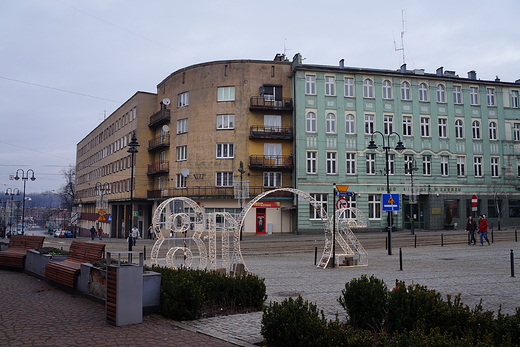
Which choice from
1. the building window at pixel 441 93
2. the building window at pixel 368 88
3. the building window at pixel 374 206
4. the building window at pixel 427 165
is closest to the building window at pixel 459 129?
the building window at pixel 441 93

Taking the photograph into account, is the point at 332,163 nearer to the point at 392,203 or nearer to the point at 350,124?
the point at 350,124

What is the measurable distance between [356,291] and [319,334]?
1902mm

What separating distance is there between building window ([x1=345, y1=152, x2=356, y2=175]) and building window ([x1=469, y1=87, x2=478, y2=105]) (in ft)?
49.6

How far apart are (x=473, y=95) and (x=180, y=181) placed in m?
33.0

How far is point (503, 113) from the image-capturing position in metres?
50.6

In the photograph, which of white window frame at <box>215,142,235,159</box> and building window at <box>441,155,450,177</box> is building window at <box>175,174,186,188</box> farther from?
building window at <box>441,155,450,177</box>

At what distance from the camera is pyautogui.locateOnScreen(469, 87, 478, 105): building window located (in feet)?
163

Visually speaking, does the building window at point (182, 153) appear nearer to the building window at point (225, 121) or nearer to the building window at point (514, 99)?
the building window at point (225, 121)

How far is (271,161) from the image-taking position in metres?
46.7

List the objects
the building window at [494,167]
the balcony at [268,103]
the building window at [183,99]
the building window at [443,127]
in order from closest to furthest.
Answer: the balcony at [268,103], the building window at [443,127], the building window at [494,167], the building window at [183,99]

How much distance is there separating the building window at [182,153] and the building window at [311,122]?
13273mm

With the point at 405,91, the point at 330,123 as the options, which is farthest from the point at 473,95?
the point at 330,123

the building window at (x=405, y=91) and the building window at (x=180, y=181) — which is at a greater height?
the building window at (x=405, y=91)

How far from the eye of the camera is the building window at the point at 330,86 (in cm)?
4622
